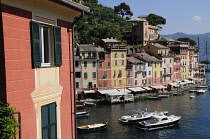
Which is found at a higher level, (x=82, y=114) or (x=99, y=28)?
(x=99, y=28)

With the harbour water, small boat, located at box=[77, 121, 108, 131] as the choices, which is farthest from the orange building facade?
small boat, located at box=[77, 121, 108, 131]

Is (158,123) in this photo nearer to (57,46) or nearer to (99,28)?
(57,46)

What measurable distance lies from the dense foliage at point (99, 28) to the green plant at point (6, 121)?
238 ft

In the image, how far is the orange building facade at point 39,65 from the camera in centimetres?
455

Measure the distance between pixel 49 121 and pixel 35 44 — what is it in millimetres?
1978

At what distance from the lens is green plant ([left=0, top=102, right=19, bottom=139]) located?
446 centimetres

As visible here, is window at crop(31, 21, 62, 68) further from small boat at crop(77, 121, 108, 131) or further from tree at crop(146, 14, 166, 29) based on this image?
tree at crop(146, 14, 166, 29)

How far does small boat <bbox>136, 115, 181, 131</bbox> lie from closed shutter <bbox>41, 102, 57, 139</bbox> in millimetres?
31894

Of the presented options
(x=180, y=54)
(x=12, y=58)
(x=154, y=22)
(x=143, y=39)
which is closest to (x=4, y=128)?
(x=12, y=58)

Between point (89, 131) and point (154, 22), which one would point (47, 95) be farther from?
point (154, 22)

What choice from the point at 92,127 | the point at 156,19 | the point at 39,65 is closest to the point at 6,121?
the point at 39,65

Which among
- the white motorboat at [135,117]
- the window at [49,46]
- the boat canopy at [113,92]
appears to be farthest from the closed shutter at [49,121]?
the boat canopy at [113,92]

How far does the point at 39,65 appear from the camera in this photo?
211 inches

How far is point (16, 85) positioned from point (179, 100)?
56.9 m
